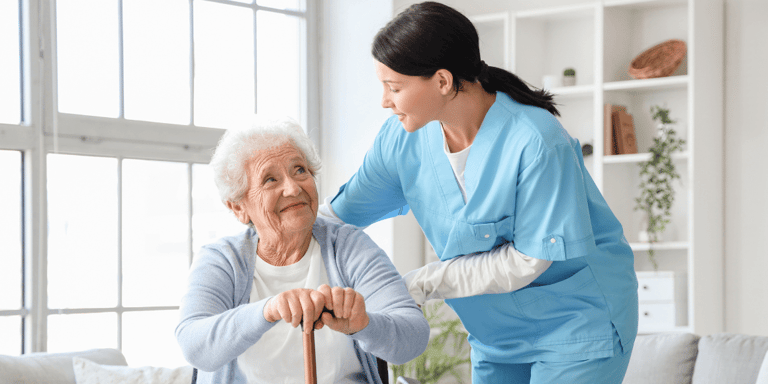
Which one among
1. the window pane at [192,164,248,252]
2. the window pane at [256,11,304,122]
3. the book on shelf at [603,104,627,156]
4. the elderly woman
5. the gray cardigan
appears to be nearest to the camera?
the gray cardigan

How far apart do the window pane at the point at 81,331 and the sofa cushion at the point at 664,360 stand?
219cm

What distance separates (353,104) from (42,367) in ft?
6.95

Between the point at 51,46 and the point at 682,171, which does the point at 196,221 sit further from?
the point at 682,171

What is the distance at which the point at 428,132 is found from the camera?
67.6 inches

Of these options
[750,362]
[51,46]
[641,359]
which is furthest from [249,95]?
[750,362]

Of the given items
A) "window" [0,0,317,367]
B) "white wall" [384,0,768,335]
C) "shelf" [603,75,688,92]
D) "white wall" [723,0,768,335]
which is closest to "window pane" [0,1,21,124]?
"window" [0,0,317,367]

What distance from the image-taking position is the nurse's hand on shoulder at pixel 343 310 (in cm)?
123

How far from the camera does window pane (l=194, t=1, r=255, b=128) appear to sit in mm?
3793

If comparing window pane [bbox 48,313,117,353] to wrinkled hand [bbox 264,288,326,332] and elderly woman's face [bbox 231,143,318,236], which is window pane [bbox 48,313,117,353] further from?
wrinkled hand [bbox 264,288,326,332]

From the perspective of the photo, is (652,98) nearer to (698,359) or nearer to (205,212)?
(698,359)

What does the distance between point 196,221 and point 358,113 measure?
3.46ft

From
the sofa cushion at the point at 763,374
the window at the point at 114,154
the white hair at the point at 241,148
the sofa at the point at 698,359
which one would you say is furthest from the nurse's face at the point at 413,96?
the window at the point at 114,154

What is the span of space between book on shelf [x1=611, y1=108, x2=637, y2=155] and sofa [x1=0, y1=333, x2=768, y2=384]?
1278 millimetres

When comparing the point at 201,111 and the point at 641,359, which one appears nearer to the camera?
the point at 641,359
